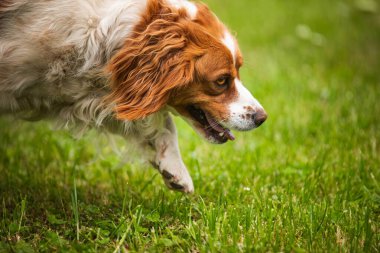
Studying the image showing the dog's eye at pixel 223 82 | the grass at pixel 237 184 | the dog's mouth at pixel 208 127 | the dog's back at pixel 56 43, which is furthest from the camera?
the dog's mouth at pixel 208 127

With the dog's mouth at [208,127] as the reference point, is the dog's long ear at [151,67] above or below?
above

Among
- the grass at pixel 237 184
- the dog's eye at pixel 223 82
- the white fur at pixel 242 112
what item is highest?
the dog's eye at pixel 223 82

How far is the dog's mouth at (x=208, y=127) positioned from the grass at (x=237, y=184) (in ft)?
1.25

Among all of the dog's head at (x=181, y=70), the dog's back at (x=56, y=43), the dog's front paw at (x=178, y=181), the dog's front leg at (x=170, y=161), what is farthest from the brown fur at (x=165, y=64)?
the dog's front paw at (x=178, y=181)

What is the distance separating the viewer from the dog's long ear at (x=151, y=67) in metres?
3.03

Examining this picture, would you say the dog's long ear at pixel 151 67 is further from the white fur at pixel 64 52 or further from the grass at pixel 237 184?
the grass at pixel 237 184

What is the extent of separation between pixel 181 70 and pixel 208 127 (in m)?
0.48

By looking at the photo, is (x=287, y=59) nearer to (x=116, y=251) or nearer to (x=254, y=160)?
(x=254, y=160)

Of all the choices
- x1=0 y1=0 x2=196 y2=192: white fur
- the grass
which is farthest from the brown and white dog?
the grass

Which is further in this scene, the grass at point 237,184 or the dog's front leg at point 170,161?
the dog's front leg at point 170,161

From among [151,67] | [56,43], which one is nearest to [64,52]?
[56,43]

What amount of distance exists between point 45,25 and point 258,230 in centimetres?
Result: 176

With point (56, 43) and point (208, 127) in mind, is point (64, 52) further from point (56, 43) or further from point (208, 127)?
point (208, 127)

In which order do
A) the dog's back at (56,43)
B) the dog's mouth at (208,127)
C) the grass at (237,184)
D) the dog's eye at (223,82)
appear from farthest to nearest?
the dog's mouth at (208,127)
the dog's eye at (223,82)
the dog's back at (56,43)
the grass at (237,184)
